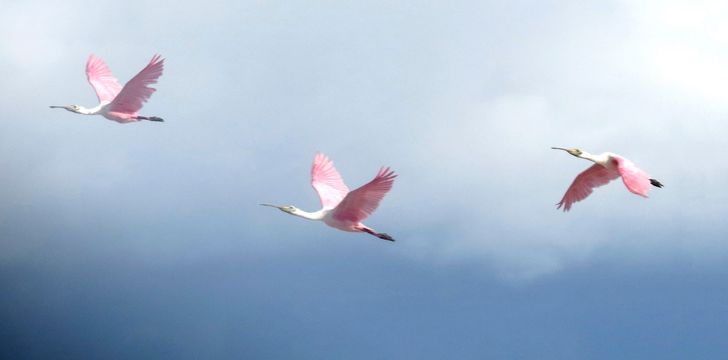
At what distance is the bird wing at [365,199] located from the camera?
70.4 ft

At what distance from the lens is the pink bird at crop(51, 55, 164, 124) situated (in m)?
26.4

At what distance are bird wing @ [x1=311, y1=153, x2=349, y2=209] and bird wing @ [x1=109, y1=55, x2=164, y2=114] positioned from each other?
12.7ft

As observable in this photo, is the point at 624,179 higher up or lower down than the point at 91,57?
lower down

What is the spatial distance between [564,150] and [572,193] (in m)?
0.93

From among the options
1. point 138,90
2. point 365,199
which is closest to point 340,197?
point 365,199

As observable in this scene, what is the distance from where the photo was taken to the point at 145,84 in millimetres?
26672

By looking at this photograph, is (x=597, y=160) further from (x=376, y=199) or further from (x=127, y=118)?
(x=127, y=118)

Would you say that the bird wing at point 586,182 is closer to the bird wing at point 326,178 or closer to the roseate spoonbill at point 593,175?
the roseate spoonbill at point 593,175

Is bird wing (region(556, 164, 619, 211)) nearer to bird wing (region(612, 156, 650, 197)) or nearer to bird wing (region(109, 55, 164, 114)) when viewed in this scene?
bird wing (region(612, 156, 650, 197))

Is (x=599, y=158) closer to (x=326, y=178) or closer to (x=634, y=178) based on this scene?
(x=634, y=178)

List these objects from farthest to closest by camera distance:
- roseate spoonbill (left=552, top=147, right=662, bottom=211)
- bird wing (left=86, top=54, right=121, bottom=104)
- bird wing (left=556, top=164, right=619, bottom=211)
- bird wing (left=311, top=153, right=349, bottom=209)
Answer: bird wing (left=86, top=54, right=121, bottom=104) → bird wing (left=311, top=153, right=349, bottom=209) → bird wing (left=556, top=164, right=619, bottom=211) → roseate spoonbill (left=552, top=147, right=662, bottom=211)

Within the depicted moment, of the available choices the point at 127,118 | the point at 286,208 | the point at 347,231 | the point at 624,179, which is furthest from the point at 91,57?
the point at 624,179

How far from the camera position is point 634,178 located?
21.2 m

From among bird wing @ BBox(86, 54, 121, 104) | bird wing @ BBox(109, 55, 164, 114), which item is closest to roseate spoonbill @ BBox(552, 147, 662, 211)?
bird wing @ BBox(109, 55, 164, 114)
